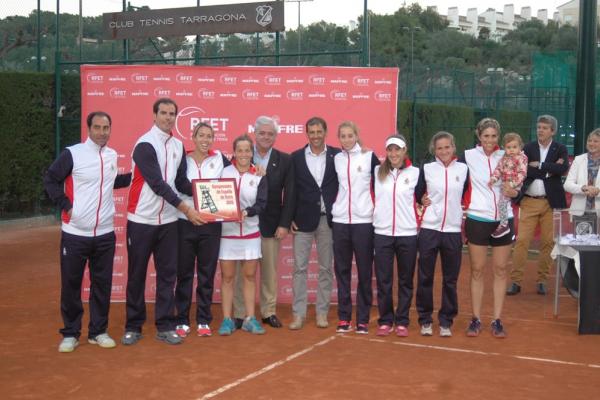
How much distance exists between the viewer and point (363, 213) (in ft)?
22.6

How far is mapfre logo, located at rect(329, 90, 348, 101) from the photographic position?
26.9 ft

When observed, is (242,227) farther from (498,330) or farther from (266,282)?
(498,330)

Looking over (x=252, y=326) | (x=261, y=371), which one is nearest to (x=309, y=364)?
(x=261, y=371)

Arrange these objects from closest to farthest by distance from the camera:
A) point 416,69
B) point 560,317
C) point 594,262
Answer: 1. point 594,262
2. point 560,317
3. point 416,69

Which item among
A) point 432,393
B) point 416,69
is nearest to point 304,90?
point 432,393

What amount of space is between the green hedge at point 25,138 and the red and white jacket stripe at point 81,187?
8.76 m

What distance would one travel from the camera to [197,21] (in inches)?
492

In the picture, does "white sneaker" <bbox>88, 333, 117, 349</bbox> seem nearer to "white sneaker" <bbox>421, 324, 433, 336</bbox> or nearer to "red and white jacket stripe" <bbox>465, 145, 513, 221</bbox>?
"white sneaker" <bbox>421, 324, 433, 336</bbox>

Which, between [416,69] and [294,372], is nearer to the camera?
[294,372]

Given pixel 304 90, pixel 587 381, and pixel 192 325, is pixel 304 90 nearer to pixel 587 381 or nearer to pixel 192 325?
pixel 192 325

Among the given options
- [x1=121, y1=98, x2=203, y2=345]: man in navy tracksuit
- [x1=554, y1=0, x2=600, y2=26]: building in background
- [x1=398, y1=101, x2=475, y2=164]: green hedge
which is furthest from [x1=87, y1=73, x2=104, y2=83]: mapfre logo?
[x1=398, y1=101, x2=475, y2=164]: green hedge

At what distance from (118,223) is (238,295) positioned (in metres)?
1.77

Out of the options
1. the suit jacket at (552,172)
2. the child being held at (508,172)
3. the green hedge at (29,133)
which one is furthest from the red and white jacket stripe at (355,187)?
the green hedge at (29,133)

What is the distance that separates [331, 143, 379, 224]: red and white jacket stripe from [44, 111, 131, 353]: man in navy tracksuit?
1.94 m
